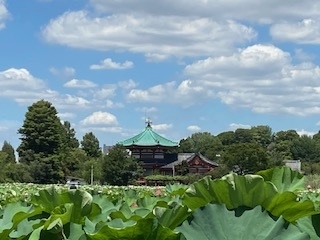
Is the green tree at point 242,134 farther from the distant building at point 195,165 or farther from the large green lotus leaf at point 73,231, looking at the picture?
the large green lotus leaf at point 73,231

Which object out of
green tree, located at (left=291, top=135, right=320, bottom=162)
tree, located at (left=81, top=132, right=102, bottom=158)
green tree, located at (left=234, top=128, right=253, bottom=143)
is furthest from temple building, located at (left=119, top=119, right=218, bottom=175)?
green tree, located at (left=234, top=128, right=253, bottom=143)

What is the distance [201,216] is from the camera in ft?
3.11

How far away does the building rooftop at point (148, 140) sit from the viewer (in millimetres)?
52656

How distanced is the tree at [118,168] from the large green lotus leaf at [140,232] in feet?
137

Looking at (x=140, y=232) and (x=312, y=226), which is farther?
(x=312, y=226)

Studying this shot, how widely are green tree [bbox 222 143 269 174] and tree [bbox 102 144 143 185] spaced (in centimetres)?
604

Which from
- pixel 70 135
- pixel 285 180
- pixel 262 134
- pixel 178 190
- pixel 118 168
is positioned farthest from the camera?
pixel 262 134

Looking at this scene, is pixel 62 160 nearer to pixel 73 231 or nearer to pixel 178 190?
pixel 178 190

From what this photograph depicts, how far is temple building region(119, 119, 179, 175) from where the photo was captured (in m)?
52.5

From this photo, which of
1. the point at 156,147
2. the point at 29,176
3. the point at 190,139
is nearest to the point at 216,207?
the point at 29,176

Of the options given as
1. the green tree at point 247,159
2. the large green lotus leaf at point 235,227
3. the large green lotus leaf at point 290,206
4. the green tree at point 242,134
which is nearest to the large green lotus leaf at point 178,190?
the large green lotus leaf at point 290,206

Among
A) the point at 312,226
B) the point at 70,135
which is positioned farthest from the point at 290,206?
the point at 70,135

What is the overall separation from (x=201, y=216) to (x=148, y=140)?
2053 inches

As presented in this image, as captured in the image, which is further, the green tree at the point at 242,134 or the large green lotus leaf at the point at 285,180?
the green tree at the point at 242,134
